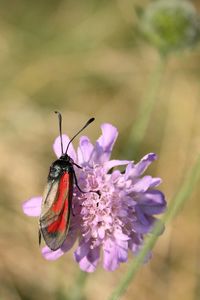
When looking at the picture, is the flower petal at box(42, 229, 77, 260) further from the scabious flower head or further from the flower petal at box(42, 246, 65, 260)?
the scabious flower head

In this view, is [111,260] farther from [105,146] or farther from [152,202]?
[105,146]

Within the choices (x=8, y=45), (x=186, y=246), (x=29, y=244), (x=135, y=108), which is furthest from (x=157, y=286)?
(x=8, y=45)

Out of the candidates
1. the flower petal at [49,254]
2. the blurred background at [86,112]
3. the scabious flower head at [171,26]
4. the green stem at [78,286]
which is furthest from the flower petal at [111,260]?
the scabious flower head at [171,26]

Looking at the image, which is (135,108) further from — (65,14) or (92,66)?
(65,14)

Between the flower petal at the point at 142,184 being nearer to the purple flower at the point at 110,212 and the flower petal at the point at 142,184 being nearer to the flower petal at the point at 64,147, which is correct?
the purple flower at the point at 110,212

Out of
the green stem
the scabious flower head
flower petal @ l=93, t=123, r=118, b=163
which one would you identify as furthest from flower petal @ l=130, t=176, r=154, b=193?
the scabious flower head

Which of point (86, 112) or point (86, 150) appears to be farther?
point (86, 112)

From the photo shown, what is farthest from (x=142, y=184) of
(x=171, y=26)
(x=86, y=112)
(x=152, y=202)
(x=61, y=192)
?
(x=86, y=112)
